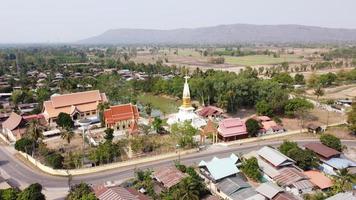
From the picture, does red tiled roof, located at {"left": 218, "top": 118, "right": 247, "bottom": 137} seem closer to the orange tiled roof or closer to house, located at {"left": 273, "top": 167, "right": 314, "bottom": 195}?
house, located at {"left": 273, "top": 167, "right": 314, "bottom": 195}

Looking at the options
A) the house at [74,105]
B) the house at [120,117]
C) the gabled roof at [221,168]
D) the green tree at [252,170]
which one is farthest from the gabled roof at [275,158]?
the house at [74,105]

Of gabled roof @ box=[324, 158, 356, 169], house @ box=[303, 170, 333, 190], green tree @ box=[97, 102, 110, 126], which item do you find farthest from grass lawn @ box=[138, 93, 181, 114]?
house @ box=[303, 170, 333, 190]

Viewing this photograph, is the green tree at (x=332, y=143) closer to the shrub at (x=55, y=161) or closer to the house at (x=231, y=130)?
the house at (x=231, y=130)

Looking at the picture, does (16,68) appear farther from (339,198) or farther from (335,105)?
(339,198)

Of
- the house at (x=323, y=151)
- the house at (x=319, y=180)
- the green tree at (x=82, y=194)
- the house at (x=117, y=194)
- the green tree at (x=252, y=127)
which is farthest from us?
the green tree at (x=252, y=127)

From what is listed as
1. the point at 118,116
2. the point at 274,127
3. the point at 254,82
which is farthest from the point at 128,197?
the point at 254,82

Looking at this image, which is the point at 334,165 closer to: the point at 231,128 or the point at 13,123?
the point at 231,128
